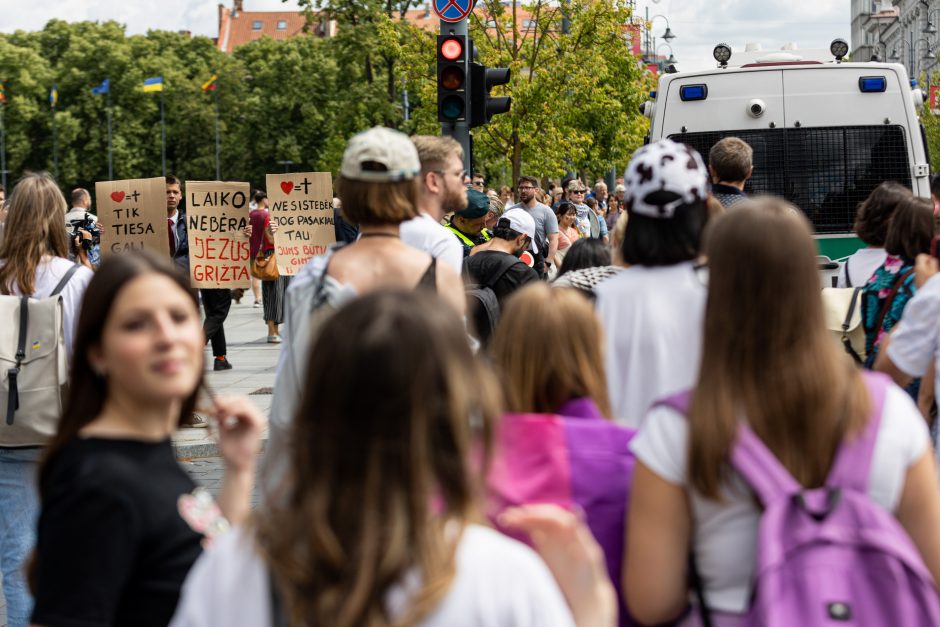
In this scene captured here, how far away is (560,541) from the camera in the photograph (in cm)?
180

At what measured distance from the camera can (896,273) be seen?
518 cm

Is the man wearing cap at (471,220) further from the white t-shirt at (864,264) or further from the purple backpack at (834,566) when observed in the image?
the purple backpack at (834,566)

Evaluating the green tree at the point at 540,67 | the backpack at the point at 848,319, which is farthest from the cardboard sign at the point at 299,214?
the green tree at the point at 540,67

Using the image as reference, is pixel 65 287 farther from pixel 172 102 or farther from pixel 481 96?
pixel 172 102

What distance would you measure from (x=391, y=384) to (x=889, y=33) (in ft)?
383

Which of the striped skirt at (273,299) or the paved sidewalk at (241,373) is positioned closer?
the paved sidewalk at (241,373)

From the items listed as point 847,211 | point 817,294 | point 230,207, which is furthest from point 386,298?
point 230,207

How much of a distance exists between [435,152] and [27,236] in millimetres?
1481

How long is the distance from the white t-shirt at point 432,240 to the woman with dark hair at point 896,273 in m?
1.75

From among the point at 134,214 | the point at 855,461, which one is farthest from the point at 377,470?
the point at 134,214

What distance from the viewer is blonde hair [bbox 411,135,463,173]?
489cm

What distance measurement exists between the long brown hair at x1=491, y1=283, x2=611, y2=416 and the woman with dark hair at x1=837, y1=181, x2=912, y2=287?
297cm

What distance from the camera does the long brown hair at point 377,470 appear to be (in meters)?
1.64

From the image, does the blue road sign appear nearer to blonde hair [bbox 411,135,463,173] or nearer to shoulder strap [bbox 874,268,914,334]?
blonde hair [bbox 411,135,463,173]
